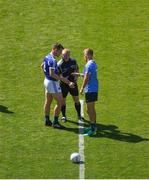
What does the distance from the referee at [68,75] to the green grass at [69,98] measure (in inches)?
15.3

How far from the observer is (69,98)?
2050 cm

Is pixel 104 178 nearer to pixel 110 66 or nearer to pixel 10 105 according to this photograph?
pixel 10 105

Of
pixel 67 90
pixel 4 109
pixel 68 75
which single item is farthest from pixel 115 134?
pixel 4 109

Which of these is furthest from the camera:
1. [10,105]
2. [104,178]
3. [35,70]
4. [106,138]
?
[35,70]

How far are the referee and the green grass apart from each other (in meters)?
0.39

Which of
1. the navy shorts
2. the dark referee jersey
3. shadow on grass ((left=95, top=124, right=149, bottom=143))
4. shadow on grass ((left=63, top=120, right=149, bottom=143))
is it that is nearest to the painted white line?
shadow on grass ((left=63, top=120, right=149, bottom=143))

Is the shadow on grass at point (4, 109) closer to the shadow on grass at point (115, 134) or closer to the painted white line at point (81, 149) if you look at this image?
the painted white line at point (81, 149)

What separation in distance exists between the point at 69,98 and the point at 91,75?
2349 millimetres

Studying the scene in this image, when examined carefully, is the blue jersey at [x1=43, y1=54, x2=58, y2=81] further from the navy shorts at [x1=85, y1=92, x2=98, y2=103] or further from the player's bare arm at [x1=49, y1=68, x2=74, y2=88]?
the navy shorts at [x1=85, y1=92, x2=98, y2=103]

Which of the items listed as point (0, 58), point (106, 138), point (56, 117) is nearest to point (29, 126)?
point (56, 117)

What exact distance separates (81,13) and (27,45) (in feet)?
8.05

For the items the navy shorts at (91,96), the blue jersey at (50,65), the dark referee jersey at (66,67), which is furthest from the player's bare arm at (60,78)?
the navy shorts at (91,96)

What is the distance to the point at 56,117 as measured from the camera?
18875 mm

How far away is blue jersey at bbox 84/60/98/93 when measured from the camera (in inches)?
717
